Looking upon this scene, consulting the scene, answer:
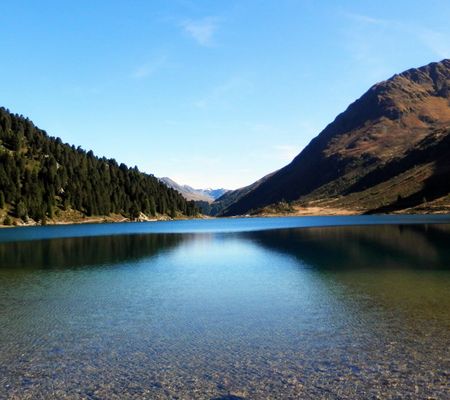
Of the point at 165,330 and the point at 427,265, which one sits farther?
the point at 427,265

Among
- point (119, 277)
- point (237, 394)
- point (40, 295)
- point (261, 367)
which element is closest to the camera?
point (237, 394)

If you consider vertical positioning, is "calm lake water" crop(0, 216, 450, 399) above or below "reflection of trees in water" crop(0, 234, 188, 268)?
below

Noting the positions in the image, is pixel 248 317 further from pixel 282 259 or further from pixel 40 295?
pixel 282 259

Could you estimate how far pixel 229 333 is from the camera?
2897cm

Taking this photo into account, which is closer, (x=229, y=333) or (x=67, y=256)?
(x=229, y=333)

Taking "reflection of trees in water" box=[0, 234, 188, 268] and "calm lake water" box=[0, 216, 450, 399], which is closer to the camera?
"calm lake water" box=[0, 216, 450, 399]

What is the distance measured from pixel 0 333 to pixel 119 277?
26087mm

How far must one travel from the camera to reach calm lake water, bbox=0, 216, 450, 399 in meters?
20.3

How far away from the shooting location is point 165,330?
30188mm

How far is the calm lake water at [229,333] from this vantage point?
20297mm

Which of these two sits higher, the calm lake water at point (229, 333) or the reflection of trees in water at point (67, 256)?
the reflection of trees in water at point (67, 256)

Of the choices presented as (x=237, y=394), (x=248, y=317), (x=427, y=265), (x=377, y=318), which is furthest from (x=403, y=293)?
(x=237, y=394)

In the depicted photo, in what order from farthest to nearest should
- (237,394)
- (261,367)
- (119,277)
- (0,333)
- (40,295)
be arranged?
(119,277), (40,295), (0,333), (261,367), (237,394)

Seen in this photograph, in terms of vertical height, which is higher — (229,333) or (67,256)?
(67,256)
